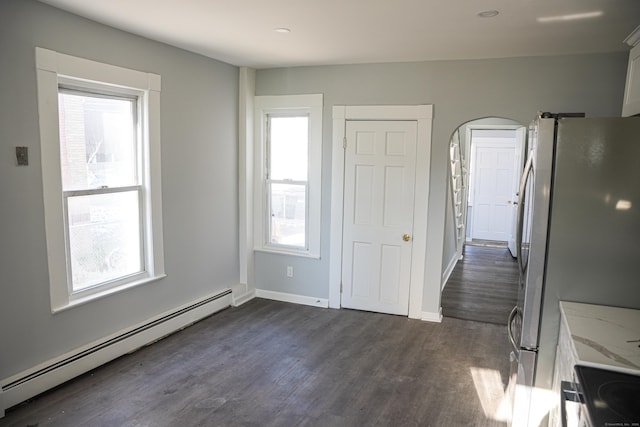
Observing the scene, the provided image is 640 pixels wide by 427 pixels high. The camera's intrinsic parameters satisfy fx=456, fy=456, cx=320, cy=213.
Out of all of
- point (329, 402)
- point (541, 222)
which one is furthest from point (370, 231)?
point (541, 222)

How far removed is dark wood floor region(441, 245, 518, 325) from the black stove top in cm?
299

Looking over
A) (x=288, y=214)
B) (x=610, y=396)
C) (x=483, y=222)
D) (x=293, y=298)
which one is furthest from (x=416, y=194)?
(x=483, y=222)

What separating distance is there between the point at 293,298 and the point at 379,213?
137 centimetres

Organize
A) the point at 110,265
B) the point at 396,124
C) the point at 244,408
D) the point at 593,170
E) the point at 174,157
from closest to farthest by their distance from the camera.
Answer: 1. the point at 593,170
2. the point at 244,408
3. the point at 110,265
4. the point at 174,157
5. the point at 396,124

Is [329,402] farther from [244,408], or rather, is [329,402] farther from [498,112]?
[498,112]

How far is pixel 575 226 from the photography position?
7.54 ft

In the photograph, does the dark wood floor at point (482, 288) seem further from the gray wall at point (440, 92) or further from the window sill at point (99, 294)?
the window sill at point (99, 294)

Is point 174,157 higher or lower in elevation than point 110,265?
higher

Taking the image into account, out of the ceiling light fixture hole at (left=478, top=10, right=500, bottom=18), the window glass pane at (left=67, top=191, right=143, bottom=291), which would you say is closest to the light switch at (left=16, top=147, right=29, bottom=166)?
the window glass pane at (left=67, top=191, right=143, bottom=291)

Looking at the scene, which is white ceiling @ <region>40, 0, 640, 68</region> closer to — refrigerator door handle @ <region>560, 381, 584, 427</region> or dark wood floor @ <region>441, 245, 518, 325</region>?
refrigerator door handle @ <region>560, 381, 584, 427</region>

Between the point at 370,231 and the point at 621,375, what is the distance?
3068 mm

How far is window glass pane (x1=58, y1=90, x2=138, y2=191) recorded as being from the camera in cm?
312

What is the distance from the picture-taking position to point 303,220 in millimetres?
4988

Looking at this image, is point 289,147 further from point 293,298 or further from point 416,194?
point 293,298
